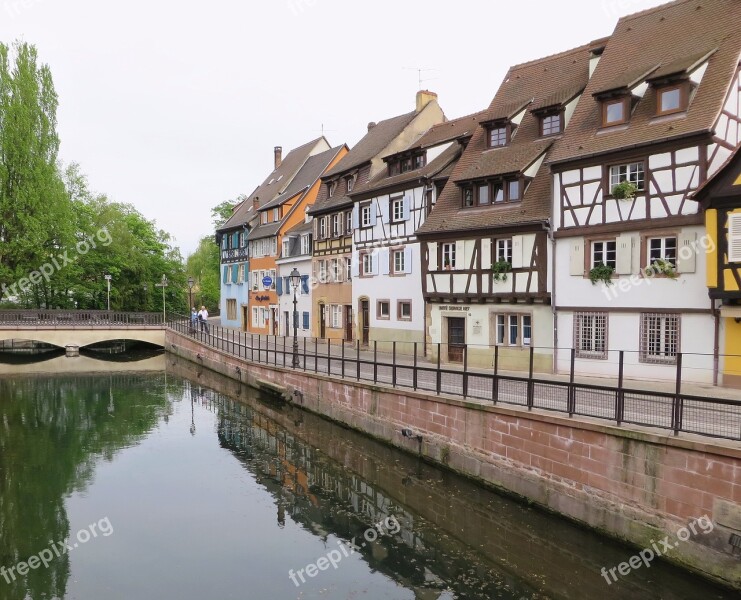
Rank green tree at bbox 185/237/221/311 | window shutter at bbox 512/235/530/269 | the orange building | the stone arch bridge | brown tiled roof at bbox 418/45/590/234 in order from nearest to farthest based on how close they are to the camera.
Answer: window shutter at bbox 512/235/530/269
brown tiled roof at bbox 418/45/590/234
the stone arch bridge
the orange building
green tree at bbox 185/237/221/311

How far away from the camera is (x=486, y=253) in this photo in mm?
22188

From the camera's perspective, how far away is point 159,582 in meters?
10.4

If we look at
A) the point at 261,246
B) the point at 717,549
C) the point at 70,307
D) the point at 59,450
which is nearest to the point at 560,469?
the point at 717,549

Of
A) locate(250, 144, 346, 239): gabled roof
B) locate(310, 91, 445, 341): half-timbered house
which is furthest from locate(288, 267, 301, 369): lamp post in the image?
locate(250, 144, 346, 239): gabled roof

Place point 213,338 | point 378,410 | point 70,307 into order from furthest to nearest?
point 70,307 → point 213,338 → point 378,410

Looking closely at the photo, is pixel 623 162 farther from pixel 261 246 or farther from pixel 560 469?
pixel 261 246

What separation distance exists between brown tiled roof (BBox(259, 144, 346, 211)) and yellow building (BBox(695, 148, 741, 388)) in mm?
28288

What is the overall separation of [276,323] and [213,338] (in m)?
7.34

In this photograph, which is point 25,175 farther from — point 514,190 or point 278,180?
point 514,190

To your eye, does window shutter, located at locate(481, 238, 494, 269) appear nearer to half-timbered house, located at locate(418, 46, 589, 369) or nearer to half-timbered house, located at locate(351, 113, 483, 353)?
half-timbered house, located at locate(418, 46, 589, 369)

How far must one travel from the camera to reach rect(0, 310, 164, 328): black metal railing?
Answer: 39562 mm

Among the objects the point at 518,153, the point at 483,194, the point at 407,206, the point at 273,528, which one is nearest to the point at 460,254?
the point at 483,194

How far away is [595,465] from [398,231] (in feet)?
60.1

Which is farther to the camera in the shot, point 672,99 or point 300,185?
point 300,185
